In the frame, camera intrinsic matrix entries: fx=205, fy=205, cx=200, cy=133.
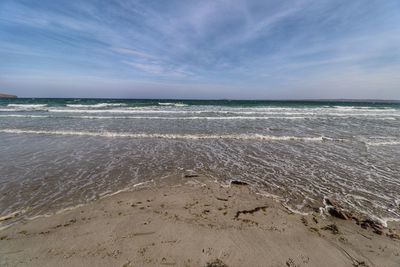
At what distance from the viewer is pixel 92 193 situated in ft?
16.2

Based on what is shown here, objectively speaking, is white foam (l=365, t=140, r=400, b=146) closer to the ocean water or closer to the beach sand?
the ocean water

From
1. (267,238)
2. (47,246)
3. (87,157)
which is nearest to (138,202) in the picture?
(47,246)

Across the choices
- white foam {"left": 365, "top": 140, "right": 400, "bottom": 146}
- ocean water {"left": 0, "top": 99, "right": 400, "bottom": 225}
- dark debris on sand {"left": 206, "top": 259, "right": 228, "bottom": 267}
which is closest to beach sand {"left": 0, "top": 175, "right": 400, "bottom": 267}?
dark debris on sand {"left": 206, "top": 259, "right": 228, "bottom": 267}

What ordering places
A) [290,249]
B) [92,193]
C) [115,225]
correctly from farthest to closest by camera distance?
[92,193] < [115,225] < [290,249]

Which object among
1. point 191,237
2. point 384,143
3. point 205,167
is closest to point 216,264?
point 191,237

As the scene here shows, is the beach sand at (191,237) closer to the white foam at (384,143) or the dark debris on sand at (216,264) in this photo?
the dark debris on sand at (216,264)

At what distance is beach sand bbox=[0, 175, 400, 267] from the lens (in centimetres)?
288

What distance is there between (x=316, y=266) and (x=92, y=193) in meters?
4.72

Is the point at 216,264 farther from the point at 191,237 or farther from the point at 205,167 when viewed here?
the point at 205,167

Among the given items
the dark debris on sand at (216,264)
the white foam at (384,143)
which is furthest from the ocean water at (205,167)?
the dark debris on sand at (216,264)

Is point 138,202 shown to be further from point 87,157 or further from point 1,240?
point 87,157

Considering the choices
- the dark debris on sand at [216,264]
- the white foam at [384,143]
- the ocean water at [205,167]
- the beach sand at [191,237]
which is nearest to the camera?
the dark debris on sand at [216,264]

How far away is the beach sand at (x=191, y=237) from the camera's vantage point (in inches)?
113

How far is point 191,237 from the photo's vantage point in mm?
3295
